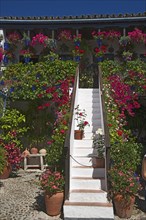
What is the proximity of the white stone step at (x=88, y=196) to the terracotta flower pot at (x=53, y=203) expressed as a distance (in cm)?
29

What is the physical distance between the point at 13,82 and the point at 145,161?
7.26 meters

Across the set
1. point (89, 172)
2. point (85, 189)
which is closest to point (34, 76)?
point (89, 172)

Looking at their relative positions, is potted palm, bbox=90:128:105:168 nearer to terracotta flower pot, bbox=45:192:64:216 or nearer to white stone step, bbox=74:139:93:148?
white stone step, bbox=74:139:93:148

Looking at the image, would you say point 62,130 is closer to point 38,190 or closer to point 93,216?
point 38,190

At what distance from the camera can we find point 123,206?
6.62m

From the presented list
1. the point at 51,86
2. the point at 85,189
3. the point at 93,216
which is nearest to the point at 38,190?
the point at 85,189

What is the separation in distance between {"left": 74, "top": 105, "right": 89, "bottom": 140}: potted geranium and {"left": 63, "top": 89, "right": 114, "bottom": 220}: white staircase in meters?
0.21

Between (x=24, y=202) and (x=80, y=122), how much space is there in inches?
150

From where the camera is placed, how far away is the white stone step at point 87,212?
6.55 m

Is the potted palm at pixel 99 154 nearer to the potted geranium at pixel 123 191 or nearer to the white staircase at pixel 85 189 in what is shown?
the white staircase at pixel 85 189


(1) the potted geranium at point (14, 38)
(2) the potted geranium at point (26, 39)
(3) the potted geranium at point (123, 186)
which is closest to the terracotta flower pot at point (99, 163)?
(3) the potted geranium at point (123, 186)

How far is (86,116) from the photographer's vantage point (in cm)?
1098

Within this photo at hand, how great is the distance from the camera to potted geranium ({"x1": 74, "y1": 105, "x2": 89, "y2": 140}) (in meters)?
9.76

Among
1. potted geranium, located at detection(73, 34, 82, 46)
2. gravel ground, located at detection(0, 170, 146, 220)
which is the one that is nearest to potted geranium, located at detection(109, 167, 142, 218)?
gravel ground, located at detection(0, 170, 146, 220)
